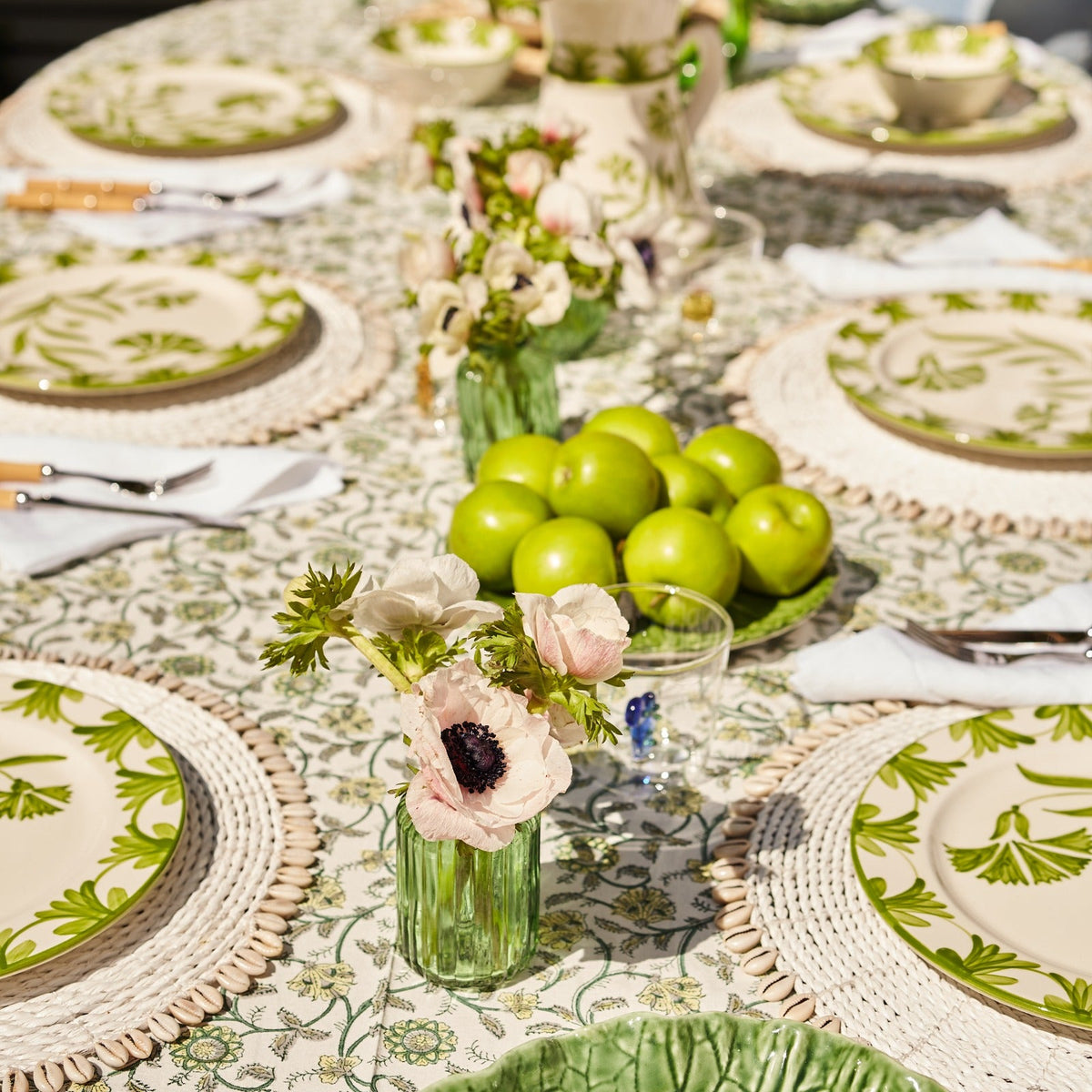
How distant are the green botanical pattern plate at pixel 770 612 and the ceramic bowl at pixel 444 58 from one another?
1.12 m

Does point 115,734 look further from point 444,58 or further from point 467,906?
point 444,58

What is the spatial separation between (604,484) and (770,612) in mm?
152

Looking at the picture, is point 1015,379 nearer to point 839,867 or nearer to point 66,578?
point 839,867

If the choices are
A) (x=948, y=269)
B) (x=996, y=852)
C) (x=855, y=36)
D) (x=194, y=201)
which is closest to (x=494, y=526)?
(x=996, y=852)

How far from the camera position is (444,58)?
2082mm

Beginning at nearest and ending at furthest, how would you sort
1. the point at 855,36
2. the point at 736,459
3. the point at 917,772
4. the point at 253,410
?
the point at 917,772
the point at 736,459
the point at 253,410
the point at 855,36

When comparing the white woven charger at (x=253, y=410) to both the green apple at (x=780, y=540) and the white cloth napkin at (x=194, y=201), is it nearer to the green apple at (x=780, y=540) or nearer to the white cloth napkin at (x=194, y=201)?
the white cloth napkin at (x=194, y=201)

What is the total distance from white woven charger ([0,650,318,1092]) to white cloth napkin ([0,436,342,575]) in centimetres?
21

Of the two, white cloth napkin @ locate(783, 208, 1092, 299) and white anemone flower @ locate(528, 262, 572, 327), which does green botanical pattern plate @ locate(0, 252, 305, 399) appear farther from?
white cloth napkin @ locate(783, 208, 1092, 299)

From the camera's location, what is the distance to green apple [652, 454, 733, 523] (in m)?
1.05

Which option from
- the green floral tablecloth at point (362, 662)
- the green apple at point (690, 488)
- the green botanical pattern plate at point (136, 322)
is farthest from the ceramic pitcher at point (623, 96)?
the green apple at point (690, 488)

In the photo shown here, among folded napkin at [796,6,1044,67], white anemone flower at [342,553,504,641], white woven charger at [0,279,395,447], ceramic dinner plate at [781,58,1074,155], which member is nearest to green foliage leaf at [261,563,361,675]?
white anemone flower at [342,553,504,641]

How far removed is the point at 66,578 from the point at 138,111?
106 cm

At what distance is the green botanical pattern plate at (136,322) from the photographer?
132cm
